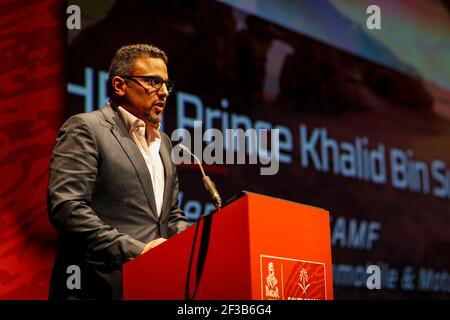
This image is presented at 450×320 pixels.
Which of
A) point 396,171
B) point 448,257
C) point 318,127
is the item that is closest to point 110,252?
point 318,127

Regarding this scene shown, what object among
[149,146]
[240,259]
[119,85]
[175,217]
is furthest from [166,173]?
[240,259]

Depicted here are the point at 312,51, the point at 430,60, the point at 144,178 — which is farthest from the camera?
the point at 430,60

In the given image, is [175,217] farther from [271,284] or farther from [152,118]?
[271,284]

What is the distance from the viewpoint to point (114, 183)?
2.59m

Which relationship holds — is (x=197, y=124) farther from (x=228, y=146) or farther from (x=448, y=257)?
(x=448, y=257)

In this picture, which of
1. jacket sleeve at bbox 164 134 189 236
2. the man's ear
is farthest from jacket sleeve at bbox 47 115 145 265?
jacket sleeve at bbox 164 134 189 236

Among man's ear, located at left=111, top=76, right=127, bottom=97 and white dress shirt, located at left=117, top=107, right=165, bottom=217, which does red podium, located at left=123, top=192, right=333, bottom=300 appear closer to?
white dress shirt, located at left=117, top=107, right=165, bottom=217

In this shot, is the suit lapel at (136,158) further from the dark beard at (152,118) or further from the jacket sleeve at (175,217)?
the jacket sleeve at (175,217)

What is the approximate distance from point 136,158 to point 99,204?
0.22m

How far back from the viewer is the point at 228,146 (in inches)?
175

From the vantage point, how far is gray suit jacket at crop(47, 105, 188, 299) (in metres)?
2.40

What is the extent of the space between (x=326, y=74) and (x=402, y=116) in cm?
90

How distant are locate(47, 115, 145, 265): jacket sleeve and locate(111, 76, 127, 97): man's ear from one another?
0.23 meters

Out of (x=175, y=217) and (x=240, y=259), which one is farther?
(x=175, y=217)
